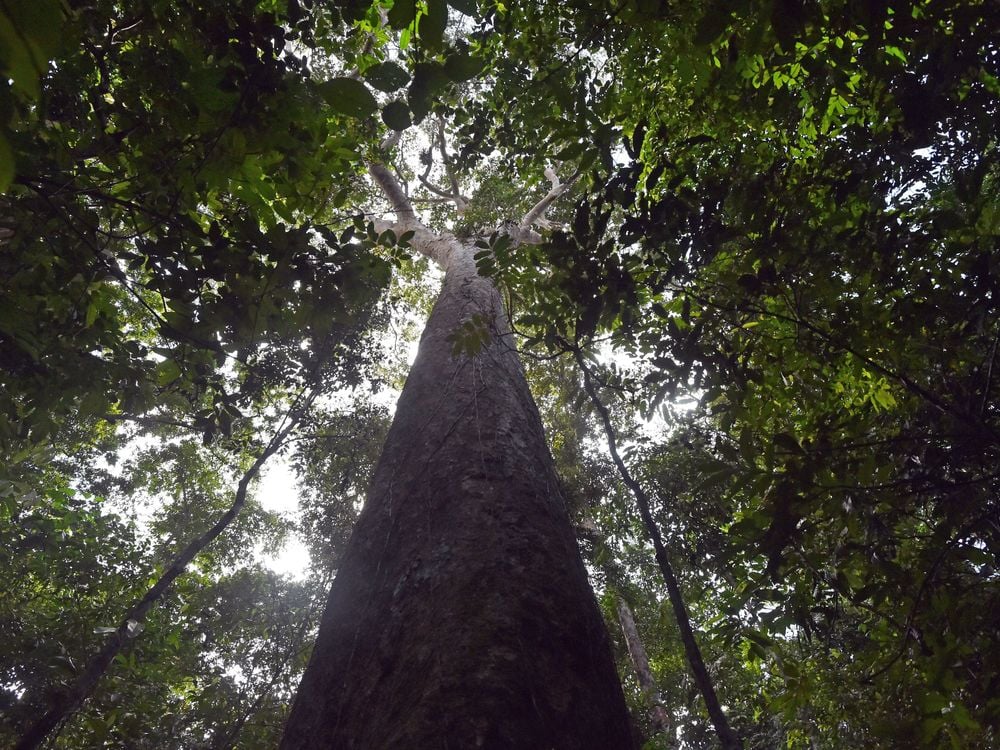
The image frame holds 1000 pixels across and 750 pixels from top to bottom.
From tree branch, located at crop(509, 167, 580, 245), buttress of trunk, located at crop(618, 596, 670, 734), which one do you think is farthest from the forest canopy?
tree branch, located at crop(509, 167, 580, 245)

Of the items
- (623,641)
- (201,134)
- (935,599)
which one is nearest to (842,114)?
(935,599)

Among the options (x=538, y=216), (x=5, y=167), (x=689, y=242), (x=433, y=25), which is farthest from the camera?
(x=538, y=216)

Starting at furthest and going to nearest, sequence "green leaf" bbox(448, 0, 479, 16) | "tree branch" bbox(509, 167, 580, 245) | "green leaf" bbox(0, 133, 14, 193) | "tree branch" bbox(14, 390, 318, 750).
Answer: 1. "tree branch" bbox(509, 167, 580, 245)
2. "tree branch" bbox(14, 390, 318, 750)
3. "green leaf" bbox(448, 0, 479, 16)
4. "green leaf" bbox(0, 133, 14, 193)

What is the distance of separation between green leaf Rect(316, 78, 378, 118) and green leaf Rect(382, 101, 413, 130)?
0.29 feet

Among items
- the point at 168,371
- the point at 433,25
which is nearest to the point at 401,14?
the point at 433,25

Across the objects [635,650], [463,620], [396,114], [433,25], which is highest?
[635,650]

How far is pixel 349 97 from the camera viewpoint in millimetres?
1113

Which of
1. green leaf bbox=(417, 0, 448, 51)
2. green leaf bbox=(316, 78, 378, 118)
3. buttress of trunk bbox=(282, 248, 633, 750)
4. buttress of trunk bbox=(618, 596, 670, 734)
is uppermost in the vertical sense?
buttress of trunk bbox=(618, 596, 670, 734)

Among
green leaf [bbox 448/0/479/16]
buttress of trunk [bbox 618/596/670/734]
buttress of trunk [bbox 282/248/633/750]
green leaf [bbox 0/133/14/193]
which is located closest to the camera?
green leaf [bbox 0/133/14/193]

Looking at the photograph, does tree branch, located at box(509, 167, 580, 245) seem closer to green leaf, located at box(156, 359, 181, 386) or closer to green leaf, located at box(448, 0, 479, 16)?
green leaf, located at box(156, 359, 181, 386)

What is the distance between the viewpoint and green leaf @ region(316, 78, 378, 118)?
109cm

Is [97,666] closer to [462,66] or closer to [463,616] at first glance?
[463,616]

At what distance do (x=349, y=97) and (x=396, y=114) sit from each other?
153mm

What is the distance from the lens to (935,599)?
189cm
